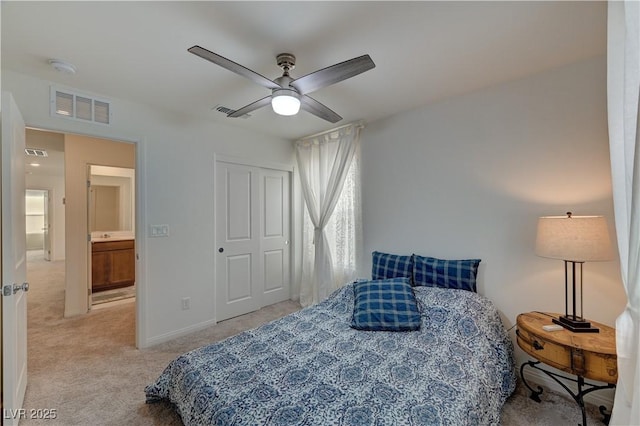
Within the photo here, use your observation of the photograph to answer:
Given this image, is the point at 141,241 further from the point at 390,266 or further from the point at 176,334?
the point at 390,266

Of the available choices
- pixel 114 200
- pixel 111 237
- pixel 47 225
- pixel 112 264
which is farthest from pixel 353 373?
pixel 47 225

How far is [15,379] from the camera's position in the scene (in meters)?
1.66

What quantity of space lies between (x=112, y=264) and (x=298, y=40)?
494 cm

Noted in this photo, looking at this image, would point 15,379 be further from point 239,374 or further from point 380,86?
point 380,86

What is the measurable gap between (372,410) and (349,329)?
2.74 ft

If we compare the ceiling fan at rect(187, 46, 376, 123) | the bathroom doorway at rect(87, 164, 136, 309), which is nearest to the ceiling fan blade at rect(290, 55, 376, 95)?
the ceiling fan at rect(187, 46, 376, 123)

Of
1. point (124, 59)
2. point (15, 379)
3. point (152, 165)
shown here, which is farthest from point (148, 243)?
point (124, 59)

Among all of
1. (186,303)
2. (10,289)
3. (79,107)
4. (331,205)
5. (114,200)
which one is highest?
(79,107)

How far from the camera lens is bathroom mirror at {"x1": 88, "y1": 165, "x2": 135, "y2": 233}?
5.79 meters

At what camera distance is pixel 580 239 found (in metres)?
1.65

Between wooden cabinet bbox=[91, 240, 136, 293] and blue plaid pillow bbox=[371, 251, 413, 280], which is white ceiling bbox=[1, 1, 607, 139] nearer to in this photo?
blue plaid pillow bbox=[371, 251, 413, 280]

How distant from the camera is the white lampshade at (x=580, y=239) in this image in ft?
5.34

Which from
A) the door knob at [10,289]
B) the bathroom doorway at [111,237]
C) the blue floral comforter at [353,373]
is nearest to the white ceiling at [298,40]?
the door knob at [10,289]

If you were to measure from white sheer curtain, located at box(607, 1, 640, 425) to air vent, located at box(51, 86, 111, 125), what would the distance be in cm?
357
